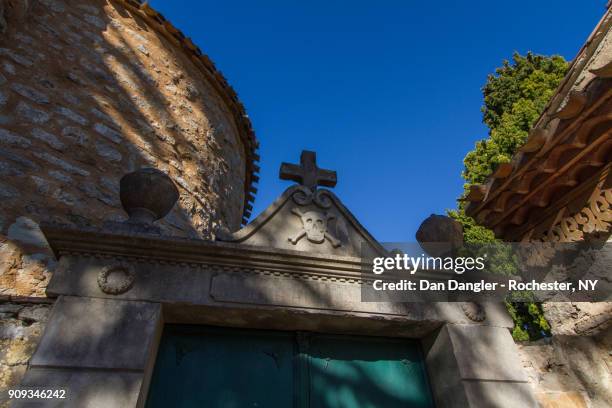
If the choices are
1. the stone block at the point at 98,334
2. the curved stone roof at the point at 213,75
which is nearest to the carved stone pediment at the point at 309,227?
the stone block at the point at 98,334

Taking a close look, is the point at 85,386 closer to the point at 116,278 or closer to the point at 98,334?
the point at 98,334

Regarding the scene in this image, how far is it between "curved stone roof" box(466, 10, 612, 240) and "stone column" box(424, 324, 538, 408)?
3.30 feet

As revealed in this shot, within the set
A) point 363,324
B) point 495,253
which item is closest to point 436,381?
point 363,324

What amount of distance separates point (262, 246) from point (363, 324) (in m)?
0.82

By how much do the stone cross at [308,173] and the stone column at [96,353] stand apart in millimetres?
1487

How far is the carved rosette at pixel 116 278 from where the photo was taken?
6.79ft

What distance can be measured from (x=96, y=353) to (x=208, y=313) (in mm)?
587

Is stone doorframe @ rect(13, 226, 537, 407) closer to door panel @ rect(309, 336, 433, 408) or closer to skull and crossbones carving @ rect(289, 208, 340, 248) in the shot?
door panel @ rect(309, 336, 433, 408)

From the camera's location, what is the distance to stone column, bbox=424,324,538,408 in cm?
221

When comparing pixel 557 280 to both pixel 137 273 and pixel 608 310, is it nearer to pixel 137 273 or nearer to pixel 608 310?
pixel 608 310

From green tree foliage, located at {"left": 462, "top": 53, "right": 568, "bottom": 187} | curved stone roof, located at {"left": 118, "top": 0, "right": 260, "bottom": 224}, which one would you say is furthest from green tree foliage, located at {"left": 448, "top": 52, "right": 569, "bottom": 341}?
curved stone roof, located at {"left": 118, "top": 0, "right": 260, "bottom": 224}

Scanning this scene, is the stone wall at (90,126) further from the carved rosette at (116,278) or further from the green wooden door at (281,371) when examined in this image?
the green wooden door at (281,371)

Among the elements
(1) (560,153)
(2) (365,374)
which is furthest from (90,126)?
(1) (560,153)

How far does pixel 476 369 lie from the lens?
229 centimetres
